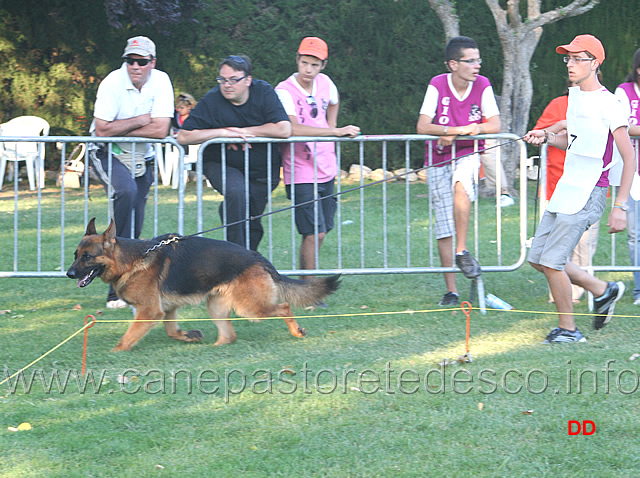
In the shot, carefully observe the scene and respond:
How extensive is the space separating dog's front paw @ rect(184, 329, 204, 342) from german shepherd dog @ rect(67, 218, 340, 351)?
0.57 feet

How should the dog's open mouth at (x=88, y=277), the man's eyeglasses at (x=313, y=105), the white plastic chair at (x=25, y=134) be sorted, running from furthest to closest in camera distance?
the white plastic chair at (x=25, y=134) < the man's eyeglasses at (x=313, y=105) < the dog's open mouth at (x=88, y=277)

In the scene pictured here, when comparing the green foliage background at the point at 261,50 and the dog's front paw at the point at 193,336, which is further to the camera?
the green foliage background at the point at 261,50

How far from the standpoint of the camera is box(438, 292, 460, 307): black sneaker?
23.0 feet

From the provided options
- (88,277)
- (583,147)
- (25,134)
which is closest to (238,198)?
(88,277)

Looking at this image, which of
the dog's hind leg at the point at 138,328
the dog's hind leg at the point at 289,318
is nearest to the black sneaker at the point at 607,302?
the dog's hind leg at the point at 289,318

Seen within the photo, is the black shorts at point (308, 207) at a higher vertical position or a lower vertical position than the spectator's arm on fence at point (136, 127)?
lower

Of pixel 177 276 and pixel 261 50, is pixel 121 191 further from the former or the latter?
pixel 261 50

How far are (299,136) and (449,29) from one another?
25.1 feet

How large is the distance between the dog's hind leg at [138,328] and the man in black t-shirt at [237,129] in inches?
57.9

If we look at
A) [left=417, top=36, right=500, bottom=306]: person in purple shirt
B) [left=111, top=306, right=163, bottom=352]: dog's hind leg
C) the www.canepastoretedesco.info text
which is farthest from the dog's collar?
[left=417, top=36, right=500, bottom=306]: person in purple shirt

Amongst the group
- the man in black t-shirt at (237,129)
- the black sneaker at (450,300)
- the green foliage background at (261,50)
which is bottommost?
the black sneaker at (450,300)

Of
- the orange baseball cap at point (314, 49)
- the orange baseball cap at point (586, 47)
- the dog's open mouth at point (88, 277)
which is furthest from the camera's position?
the orange baseball cap at point (314, 49)

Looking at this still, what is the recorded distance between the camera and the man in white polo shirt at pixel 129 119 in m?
6.90

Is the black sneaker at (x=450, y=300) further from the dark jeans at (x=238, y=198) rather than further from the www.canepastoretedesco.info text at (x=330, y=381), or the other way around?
the www.canepastoretedesco.info text at (x=330, y=381)
